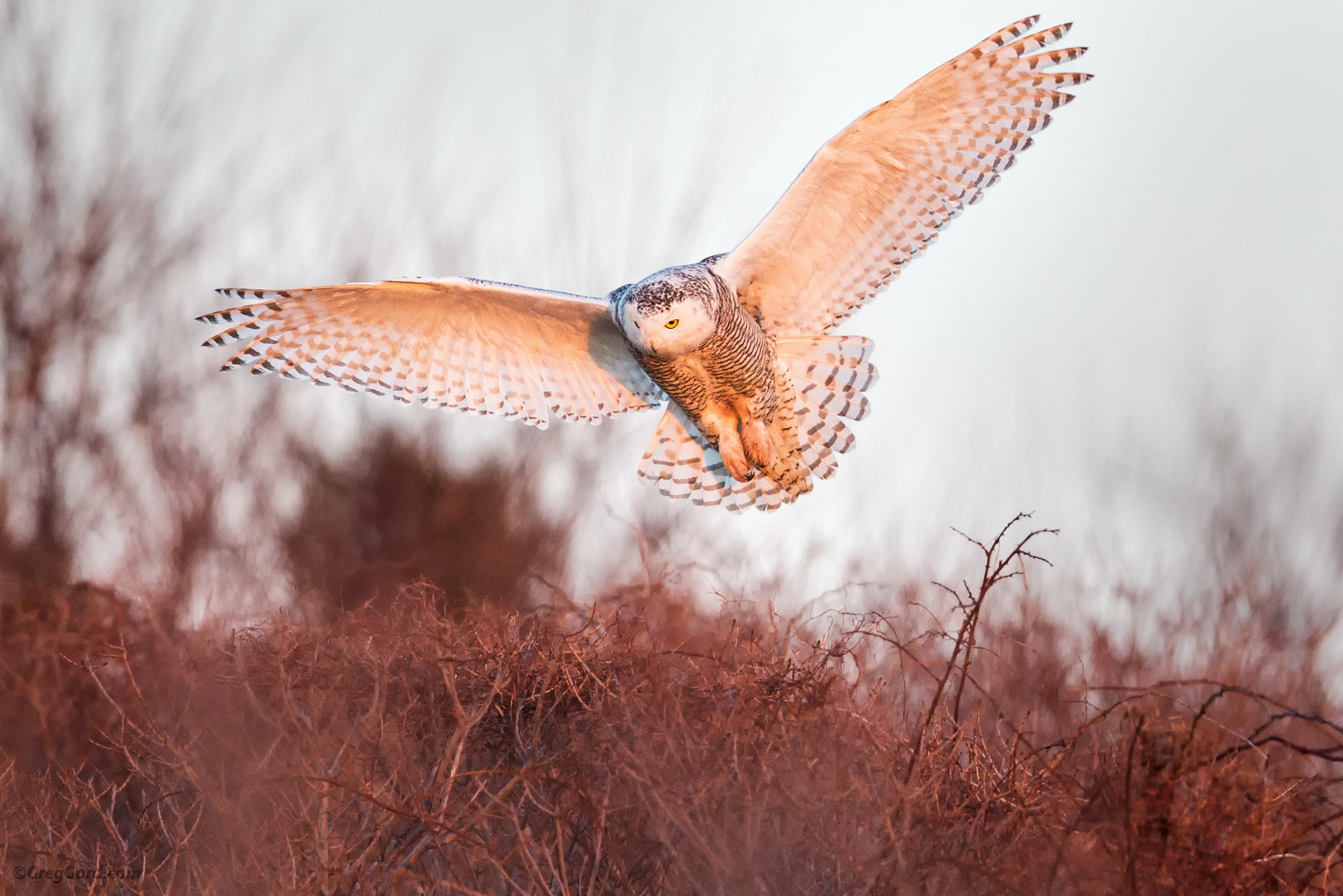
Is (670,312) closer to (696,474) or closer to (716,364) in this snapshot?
(716,364)

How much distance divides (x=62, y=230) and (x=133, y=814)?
25.9 feet

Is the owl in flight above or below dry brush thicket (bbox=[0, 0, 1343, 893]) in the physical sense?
above

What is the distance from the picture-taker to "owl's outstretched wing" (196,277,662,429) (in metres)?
5.36

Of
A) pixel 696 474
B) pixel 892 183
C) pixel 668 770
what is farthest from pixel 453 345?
pixel 668 770

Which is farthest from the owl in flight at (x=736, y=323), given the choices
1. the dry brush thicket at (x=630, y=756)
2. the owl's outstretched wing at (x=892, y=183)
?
the dry brush thicket at (x=630, y=756)

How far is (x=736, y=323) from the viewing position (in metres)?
5.25

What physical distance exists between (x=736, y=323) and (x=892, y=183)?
1015 millimetres

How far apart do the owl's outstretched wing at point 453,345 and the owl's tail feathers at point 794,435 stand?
37cm

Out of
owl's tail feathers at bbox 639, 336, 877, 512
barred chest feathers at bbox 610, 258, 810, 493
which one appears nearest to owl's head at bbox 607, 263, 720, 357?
barred chest feathers at bbox 610, 258, 810, 493

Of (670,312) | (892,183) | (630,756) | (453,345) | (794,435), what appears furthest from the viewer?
(794,435)

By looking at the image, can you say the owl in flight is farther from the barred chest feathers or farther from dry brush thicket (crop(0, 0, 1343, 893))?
dry brush thicket (crop(0, 0, 1343, 893))

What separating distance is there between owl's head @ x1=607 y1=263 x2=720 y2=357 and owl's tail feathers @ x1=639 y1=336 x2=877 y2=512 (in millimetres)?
1067

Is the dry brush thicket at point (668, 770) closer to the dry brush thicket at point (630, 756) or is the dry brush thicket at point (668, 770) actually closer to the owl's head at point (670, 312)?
the dry brush thicket at point (630, 756)

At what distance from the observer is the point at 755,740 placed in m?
2.78
